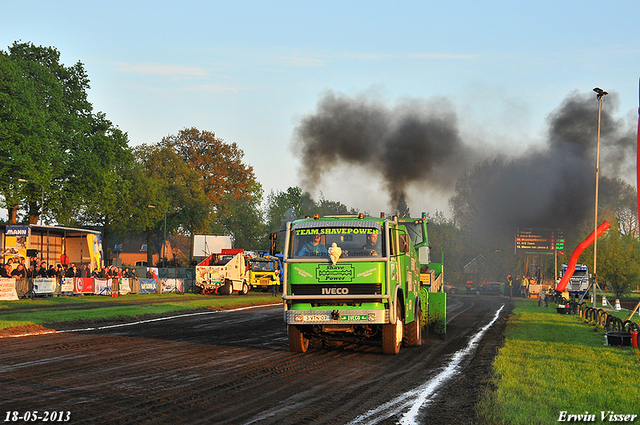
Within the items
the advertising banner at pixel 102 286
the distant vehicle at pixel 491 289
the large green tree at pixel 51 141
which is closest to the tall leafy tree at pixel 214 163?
the large green tree at pixel 51 141

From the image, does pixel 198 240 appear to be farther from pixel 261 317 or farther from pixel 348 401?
pixel 348 401

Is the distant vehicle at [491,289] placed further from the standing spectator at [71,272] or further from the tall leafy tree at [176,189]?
the standing spectator at [71,272]

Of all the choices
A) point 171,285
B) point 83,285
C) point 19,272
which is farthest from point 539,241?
point 19,272

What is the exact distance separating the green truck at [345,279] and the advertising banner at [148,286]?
29.3 m

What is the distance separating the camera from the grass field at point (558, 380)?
816cm

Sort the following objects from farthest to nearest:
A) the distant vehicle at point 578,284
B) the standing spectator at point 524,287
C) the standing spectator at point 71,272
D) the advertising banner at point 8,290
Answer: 1. the standing spectator at point 524,287
2. the distant vehicle at point 578,284
3. the standing spectator at point 71,272
4. the advertising banner at point 8,290

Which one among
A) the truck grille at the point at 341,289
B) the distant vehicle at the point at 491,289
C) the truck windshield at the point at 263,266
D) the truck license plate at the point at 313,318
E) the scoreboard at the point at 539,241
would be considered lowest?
the distant vehicle at the point at 491,289

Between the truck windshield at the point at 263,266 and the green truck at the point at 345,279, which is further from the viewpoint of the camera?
the truck windshield at the point at 263,266

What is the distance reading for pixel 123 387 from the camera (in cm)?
961

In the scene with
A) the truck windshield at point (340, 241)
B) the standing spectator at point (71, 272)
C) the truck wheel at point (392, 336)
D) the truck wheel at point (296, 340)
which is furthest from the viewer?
the standing spectator at point (71, 272)

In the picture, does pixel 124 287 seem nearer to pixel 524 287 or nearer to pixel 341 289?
pixel 341 289

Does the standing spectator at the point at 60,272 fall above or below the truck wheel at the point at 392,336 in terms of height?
above

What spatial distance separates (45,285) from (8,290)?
8.98 feet

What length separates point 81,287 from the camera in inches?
1410
